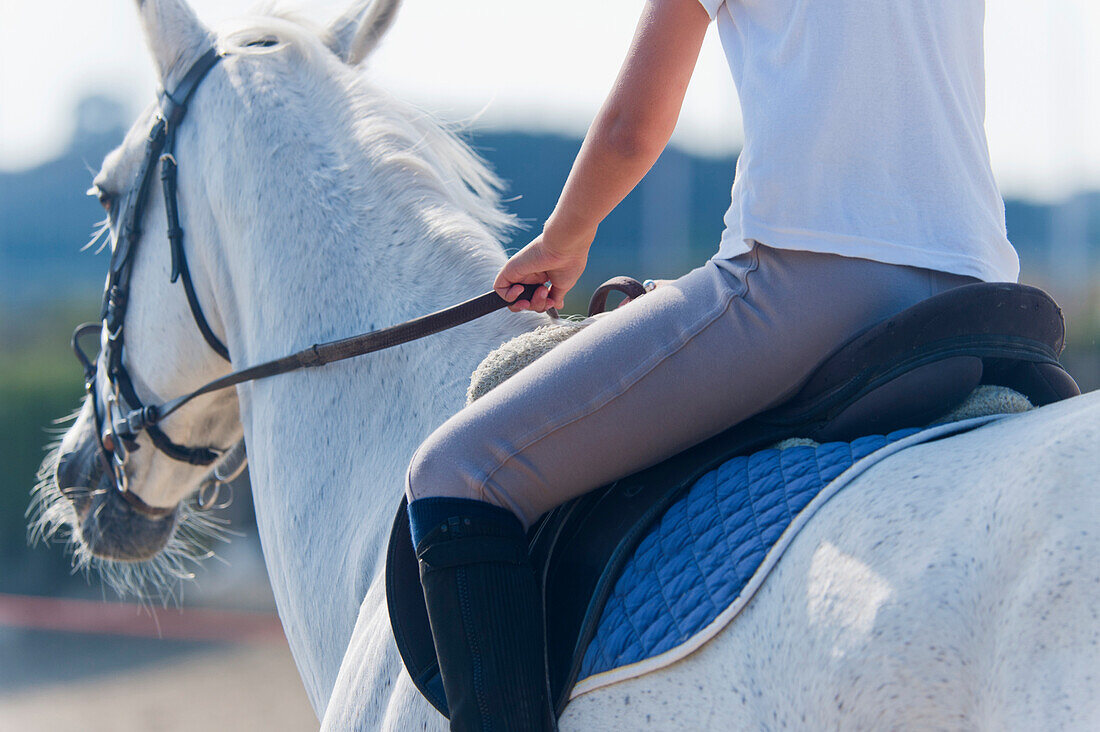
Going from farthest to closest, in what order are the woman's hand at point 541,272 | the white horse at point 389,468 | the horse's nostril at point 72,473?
the horse's nostril at point 72,473
the woman's hand at point 541,272
the white horse at point 389,468

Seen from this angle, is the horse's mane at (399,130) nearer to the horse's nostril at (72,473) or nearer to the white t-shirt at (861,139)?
the white t-shirt at (861,139)

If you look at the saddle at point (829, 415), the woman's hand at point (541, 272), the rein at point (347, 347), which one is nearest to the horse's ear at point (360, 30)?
the rein at point (347, 347)

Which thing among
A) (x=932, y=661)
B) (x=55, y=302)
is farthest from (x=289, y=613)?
(x=55, y=302)

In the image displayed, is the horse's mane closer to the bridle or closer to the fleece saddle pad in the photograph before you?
the bridle

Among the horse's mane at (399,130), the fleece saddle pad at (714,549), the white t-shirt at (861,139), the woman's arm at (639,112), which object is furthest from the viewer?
the horse's mane at (399,130)

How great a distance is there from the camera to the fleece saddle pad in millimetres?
1105

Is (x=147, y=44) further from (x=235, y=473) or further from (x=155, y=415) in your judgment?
(x=235, y=473)

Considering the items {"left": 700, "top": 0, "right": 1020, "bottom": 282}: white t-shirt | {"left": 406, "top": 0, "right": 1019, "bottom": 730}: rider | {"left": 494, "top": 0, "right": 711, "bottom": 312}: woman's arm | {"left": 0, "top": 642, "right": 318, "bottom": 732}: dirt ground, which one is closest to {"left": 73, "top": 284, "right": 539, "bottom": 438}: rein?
{"left": 494, "top": 0, "right": 711, "bottom": 312}: woman's arm

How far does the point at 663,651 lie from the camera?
112 centimetres

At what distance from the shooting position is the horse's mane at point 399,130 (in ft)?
7.02

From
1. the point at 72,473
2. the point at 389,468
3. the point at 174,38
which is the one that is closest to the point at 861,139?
the point at 389,468

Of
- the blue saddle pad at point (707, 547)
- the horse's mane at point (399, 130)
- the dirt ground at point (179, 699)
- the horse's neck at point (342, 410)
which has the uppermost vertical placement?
the horse's mane at point (399, 130)

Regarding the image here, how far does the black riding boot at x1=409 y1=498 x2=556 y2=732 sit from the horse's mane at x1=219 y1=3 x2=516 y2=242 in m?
1.00

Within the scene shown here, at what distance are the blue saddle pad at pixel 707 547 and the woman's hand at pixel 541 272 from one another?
53 centimetres
